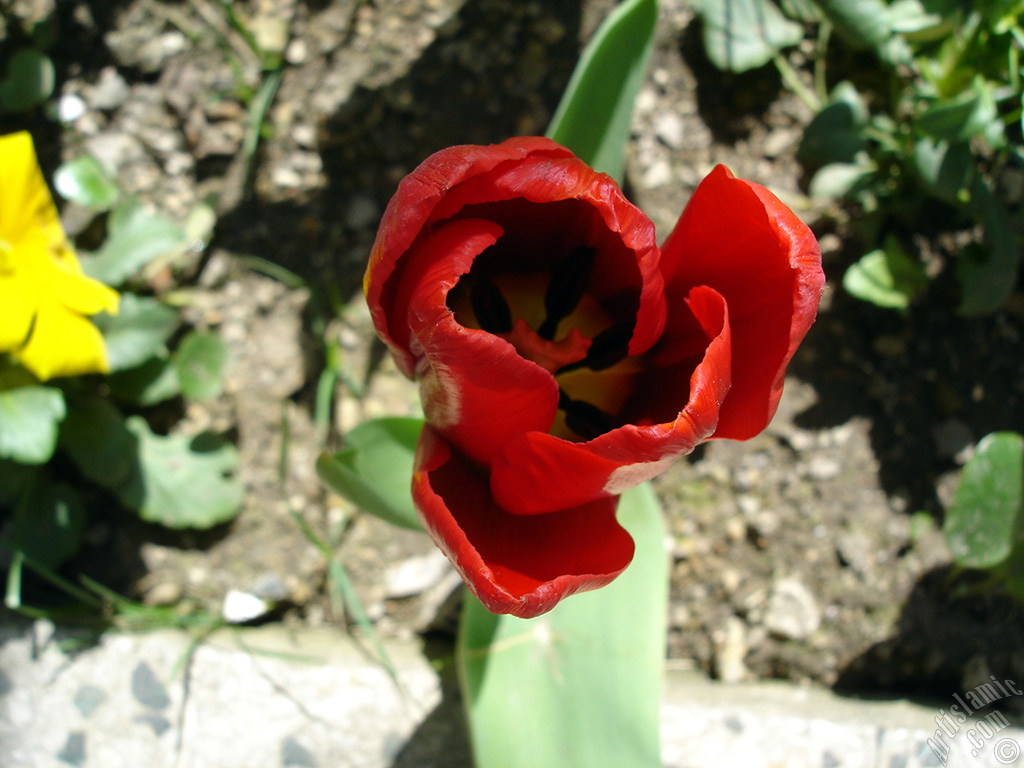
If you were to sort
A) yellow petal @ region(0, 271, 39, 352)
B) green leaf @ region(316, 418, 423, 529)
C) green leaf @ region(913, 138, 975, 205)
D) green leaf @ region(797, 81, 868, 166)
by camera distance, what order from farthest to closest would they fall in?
1. green leaf @ region(797, 81, 868, 166)
2. green leaf @ region(913, 138, 975, 205)
3. yellow petal @ region(0, 271, 39, 352)
4. green leaf @ region(316, 418, 423, 529)

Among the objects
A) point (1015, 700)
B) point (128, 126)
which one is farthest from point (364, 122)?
point (1015, 700)

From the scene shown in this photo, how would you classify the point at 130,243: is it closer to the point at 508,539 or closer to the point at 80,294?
the point at 80,294

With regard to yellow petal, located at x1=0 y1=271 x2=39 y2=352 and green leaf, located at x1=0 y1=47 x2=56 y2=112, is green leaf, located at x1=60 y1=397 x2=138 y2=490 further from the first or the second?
green leaf, located at x1=0 y1=47 x2=56 y2=112

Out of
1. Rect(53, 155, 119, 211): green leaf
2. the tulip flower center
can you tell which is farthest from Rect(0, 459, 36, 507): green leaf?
the tulip flower center

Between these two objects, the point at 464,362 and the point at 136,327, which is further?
the point at 136,327

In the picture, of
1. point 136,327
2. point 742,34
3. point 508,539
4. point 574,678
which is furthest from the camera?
point 742,34

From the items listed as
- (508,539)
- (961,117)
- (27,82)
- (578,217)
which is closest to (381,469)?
(508,539)
